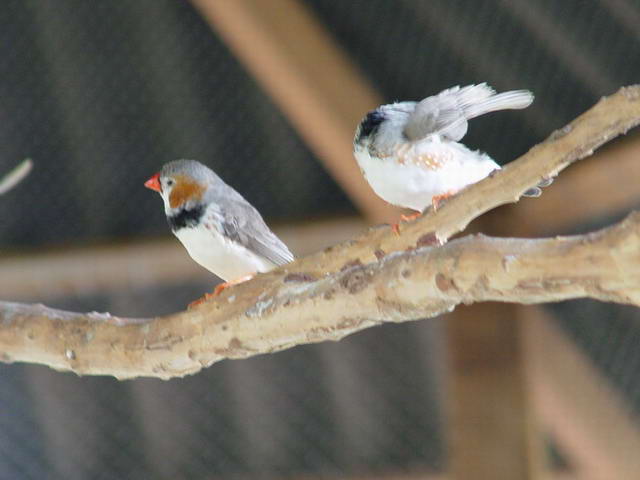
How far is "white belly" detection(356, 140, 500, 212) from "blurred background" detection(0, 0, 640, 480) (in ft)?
2.12

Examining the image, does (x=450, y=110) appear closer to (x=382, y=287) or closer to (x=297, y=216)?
(x=382, y=287)

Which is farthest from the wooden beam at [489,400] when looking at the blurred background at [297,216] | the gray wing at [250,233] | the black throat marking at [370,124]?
the black throat marking at [370,124]

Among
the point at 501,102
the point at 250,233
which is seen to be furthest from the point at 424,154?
the point at 250,233

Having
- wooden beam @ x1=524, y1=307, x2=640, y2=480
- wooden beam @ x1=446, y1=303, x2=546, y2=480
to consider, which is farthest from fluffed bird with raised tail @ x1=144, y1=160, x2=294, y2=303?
wooden beam @ x1=524, y1=307, x2=640, y2=480

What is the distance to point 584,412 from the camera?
102 inches

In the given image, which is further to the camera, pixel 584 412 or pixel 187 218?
pixel 584 412

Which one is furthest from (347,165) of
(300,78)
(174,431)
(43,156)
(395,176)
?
(174,431)

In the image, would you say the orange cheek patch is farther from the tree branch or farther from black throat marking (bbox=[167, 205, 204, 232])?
the tree branch

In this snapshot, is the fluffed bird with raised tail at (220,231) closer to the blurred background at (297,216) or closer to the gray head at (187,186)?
the gray head at (187,186)

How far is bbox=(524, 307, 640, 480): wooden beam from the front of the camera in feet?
8.41

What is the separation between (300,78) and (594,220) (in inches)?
38.9

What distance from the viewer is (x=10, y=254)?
2803 millimetres

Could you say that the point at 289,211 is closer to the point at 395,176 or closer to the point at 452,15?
the point at 452,15

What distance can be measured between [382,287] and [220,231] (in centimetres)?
71
